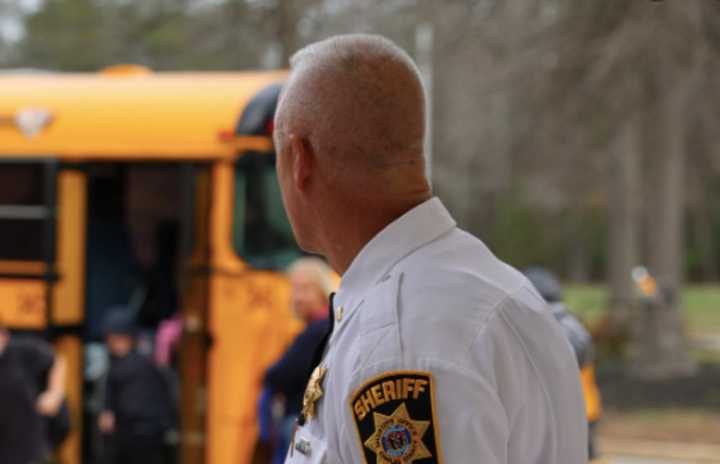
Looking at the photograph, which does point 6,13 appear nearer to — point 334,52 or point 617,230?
point 617,230

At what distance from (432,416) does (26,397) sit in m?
5.28

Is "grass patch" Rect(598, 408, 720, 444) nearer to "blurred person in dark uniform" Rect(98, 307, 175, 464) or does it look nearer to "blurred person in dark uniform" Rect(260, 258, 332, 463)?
"blurred person in dark uniform" Rect(98, 307, 175, 464)

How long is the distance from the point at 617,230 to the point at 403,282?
1797cm

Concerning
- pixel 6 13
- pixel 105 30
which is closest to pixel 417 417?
pixel 105 30

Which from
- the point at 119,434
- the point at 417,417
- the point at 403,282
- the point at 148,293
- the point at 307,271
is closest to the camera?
the point at 417,417

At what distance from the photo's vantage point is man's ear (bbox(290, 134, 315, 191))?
1756 millimetres

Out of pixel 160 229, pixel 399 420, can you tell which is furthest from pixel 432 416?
pixel 160 229

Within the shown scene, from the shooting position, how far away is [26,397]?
6.43m

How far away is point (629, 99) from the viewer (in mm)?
13570

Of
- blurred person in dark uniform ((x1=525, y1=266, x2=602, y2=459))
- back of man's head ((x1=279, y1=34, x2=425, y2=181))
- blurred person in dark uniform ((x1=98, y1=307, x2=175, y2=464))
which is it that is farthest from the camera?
blurred person in dark uniform ((x1=98, y1=307, x2=175, y2=464))

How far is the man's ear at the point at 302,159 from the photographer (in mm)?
1756

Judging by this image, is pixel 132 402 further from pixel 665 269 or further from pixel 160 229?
pixel 665 269

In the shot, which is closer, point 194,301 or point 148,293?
point 194,301

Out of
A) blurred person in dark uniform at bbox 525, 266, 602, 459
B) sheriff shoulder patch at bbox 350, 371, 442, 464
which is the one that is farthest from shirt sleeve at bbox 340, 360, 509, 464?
blurred person in dark uniform at bbox 525, 266, 602, 459
